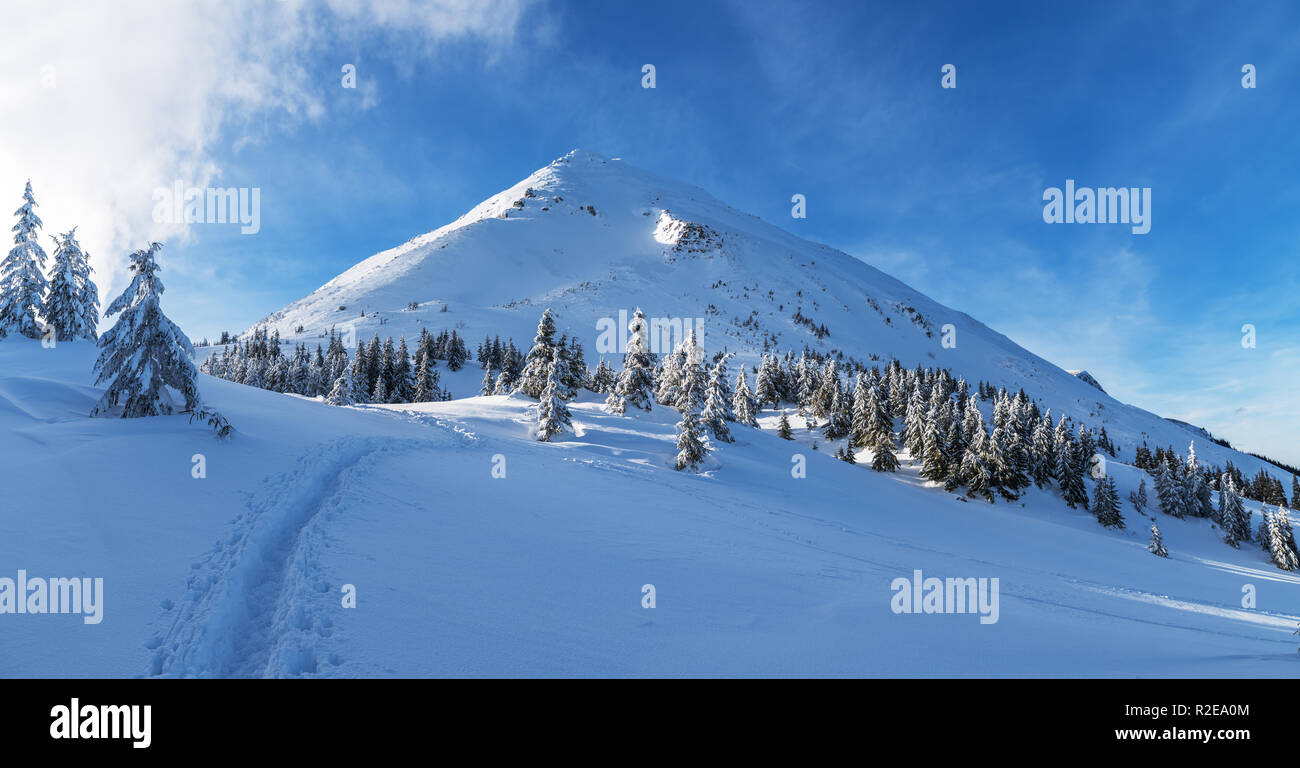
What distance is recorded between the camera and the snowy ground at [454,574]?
6434 millimetres

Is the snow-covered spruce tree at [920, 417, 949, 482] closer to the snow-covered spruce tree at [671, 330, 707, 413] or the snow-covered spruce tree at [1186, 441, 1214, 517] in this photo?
the snow-covered spruce tree at [671, 330, 707, 413]

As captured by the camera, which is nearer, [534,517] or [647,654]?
[647,654]

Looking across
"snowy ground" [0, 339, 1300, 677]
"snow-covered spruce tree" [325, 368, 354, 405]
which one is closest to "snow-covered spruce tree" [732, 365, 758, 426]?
"snowy ground" [0, 339, 1300, 677]

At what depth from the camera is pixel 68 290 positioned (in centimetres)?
3023

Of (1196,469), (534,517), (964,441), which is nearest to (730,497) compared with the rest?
(534,517)

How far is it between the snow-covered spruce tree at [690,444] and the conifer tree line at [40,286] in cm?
3538

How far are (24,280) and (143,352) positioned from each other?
24695 mm

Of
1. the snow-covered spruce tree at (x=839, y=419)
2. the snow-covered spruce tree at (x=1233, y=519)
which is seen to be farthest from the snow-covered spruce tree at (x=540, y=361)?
the snow-covered spruce tree at (x=1233, y=519)

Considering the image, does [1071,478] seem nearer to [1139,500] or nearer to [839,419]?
[1139,500]

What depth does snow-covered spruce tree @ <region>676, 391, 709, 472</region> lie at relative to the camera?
3006 centimetres

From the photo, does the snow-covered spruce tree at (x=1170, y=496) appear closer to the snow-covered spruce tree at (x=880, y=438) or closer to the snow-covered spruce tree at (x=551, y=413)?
the snow-covered spruce tree at (x=880, y=438)
